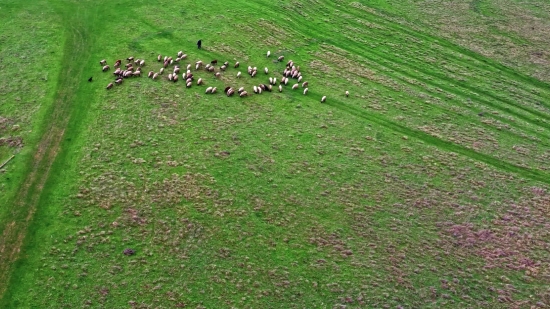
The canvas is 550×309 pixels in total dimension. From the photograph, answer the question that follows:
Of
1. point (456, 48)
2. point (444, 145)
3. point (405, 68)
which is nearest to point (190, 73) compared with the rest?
point (405, 68)

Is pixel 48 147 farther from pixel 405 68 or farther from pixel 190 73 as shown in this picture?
pixel 405 68

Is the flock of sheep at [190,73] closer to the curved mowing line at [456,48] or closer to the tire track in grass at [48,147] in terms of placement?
the tire track in grass at [48,147]

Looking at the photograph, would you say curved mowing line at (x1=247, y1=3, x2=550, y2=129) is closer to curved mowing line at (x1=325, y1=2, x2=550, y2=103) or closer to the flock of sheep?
curved mowing line at (x1=325, y1=2, x2=550, y2=103)

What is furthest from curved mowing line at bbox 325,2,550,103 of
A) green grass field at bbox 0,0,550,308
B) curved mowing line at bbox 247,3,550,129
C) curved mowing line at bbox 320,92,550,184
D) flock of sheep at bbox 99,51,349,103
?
flock of sheep at bbox 99,51,349,103

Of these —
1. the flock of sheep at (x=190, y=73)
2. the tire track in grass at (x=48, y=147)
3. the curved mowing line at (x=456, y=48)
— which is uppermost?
the curved mowing line at (x=456, y=48)

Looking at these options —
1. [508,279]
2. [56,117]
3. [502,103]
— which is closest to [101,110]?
[56,117]

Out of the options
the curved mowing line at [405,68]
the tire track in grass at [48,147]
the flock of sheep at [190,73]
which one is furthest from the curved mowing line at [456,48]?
the tire track in grass at [48,147]
